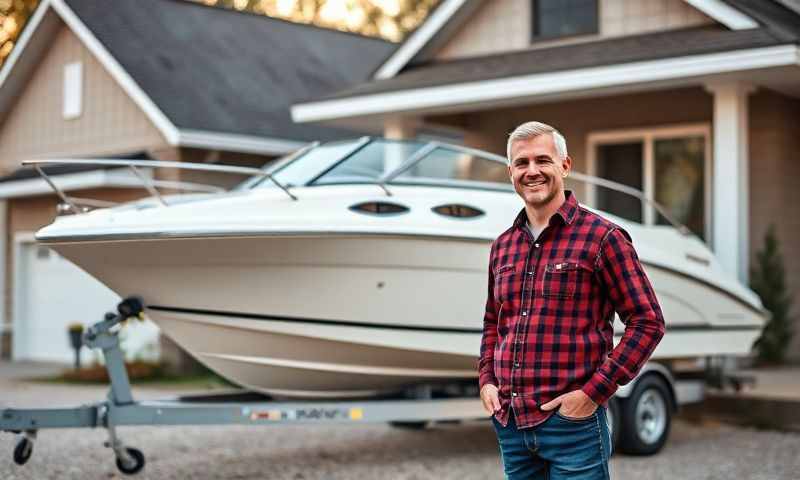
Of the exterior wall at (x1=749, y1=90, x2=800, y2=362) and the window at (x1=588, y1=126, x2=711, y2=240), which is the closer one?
the exterior wall at (x1=749, y1=90, x2=800, y2=362)

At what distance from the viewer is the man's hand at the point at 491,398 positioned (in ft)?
12.1

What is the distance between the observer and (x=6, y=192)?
17500mm

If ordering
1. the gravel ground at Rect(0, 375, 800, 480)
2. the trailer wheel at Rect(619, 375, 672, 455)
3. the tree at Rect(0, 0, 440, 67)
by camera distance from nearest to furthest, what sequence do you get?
the gravel ground at Rect(0, 375, 800, 480)
the trailer wheel at Rect(619, 375, 672, 455)
the tree at Rect(0, 0, 440, 67)

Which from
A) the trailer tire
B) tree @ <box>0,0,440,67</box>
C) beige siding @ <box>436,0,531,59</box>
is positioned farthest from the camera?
tree @ <box>0,0,440,67</box>

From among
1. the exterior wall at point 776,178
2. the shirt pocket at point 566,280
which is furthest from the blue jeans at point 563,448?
the exterior wall at point 776,178

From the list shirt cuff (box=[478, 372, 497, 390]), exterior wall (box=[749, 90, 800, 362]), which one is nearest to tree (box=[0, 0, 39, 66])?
exterior wall (box=[749, 90, 800, 362])

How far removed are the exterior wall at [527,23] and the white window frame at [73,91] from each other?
20.3 ft

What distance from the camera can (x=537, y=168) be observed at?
12.0 feet

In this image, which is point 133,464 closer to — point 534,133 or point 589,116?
point 534,133

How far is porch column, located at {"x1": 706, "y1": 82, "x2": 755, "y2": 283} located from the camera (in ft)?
36.5

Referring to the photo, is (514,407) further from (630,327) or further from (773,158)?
(773,158)

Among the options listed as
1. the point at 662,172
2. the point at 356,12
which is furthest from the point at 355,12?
the point at 662,172

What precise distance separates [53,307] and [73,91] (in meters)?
3.39

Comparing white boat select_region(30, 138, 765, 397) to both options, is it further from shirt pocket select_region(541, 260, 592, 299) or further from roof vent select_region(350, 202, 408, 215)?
shirt pocket select_region(541, 260, 592, 299)
